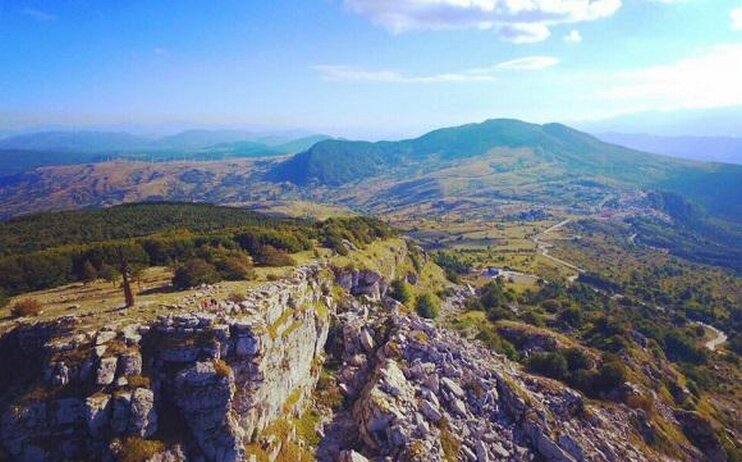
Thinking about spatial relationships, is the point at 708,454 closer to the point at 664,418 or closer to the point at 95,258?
the point at 664,418

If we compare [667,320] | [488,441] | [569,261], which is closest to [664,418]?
[488,441]

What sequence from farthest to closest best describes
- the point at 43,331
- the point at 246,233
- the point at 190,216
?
the point at 190,216 < the point at 246,233 < the point at 43,331

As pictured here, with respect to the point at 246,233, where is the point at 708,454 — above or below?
below

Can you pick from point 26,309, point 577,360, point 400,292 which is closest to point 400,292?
point 400,292

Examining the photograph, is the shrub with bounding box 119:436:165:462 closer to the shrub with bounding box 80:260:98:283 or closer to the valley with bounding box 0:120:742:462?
the valley with bounding box 0:120:742:462

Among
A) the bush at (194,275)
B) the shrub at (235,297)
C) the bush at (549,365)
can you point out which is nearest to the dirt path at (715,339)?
the bush at (549,365)

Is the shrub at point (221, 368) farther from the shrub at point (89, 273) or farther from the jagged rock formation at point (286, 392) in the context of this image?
the shrub at point (89, 273)

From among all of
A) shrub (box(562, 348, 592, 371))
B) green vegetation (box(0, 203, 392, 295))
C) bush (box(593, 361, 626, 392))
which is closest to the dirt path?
shrub (box(562, 348, 592, 371))
